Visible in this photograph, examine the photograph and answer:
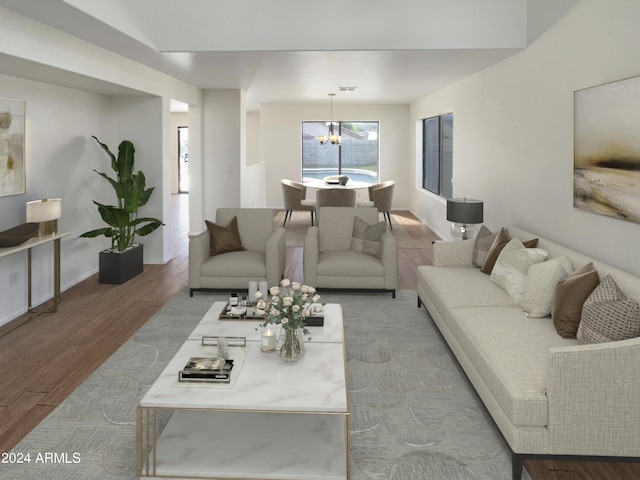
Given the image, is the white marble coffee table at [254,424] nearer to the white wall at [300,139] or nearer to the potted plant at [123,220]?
the potted plant at [123,220]

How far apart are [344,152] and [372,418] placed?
11.1 meters

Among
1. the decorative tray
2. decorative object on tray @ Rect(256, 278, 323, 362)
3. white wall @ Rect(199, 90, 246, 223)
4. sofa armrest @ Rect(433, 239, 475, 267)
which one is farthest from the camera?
white wall @ Rect(199, 90, 246, 223)

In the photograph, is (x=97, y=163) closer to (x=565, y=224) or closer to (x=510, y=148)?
(x=510, y=148)

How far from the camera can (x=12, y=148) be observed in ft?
16.1

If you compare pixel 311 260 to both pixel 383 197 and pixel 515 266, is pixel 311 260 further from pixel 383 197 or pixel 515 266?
pixel 383 197

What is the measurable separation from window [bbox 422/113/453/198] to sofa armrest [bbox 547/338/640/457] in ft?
23.7

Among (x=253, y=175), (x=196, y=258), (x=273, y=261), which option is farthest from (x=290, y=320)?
(x=253, y=175)

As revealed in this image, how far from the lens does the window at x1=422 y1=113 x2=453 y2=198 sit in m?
9.76

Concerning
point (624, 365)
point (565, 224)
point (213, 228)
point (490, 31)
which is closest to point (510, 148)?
point (490, 31)

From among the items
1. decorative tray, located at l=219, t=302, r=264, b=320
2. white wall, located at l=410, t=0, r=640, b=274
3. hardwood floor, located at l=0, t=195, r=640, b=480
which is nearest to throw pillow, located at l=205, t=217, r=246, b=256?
hardwood floor, located at l=0, t=195, r=640, b=480

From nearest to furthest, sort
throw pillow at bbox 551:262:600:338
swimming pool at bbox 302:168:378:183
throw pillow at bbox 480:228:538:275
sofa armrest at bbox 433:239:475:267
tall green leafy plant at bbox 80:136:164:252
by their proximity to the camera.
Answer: throw pillow at bbox 551:262:600:338 < throw pillow at bbox 480:228:538:275 < sofa armrest at bbox 433:239:475:267 < tall green leafy plant at bbox 80:136:164:252 < swimming pool at bbox 302:168:378:183

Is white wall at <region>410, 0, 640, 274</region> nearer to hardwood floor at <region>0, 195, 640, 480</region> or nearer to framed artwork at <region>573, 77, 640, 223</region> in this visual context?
framed artwork at <region>573, 77, 640, 223</region>

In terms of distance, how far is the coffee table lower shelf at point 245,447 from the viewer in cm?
255

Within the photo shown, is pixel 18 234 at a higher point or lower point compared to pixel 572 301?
higher
